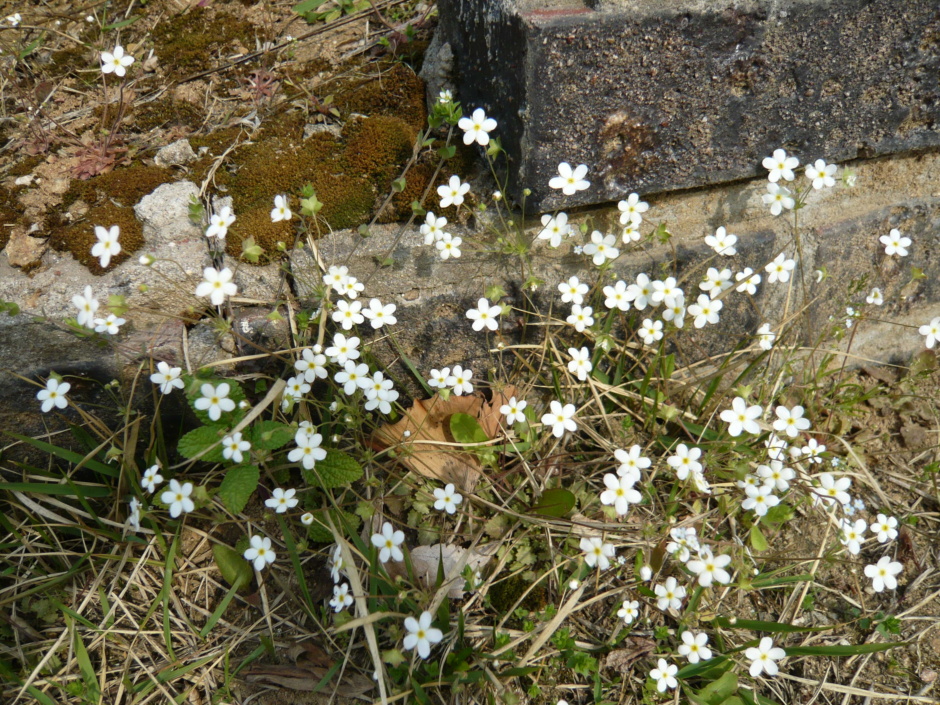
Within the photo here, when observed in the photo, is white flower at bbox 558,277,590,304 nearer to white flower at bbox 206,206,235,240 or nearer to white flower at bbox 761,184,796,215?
white flower at bbox 761,184,796,215

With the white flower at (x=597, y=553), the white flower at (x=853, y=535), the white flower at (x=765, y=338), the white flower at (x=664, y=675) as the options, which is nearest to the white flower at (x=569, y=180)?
the white flower at (x=765, y=338)

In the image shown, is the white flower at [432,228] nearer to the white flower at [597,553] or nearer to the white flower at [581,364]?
the white flower at [581,364]

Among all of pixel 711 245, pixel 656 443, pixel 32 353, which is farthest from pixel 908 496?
pixel 32 353

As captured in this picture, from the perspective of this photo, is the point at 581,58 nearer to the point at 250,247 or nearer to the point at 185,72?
the point at 250,247

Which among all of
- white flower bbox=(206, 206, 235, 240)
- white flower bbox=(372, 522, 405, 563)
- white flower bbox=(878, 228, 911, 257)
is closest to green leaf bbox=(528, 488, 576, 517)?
white flower bbox=(372, 522, 405, 563)

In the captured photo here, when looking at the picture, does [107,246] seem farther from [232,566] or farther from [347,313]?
[232,566]

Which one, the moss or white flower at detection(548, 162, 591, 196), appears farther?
the moss
